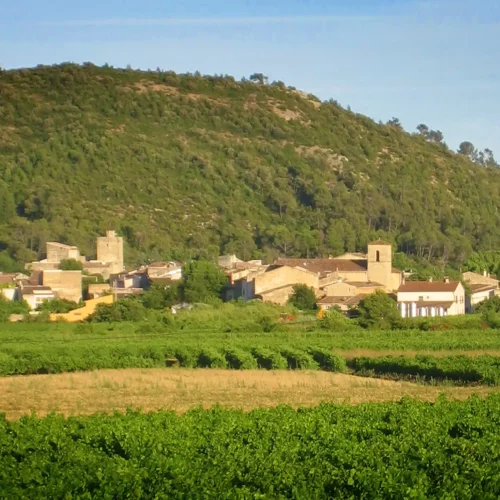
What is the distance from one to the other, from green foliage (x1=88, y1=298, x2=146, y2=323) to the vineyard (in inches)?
1587

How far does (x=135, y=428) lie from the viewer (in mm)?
19609

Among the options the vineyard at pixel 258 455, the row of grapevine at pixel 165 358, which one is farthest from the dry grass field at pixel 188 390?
the vineyard at pixel 258 455

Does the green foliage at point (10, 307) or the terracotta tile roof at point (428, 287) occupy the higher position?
the terracotta tile roof at point (428, 287)

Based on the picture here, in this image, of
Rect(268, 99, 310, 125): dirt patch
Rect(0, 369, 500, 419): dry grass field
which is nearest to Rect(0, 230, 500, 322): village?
Rect(0, 369, 500, 419): dry grass field

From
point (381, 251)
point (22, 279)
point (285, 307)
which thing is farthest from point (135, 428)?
point (22, 279)

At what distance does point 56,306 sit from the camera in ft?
225

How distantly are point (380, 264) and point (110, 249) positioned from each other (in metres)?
27.4

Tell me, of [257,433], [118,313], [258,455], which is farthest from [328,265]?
[258,455]

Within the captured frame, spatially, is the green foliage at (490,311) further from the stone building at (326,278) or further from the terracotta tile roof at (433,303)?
the stone building at (326,278)

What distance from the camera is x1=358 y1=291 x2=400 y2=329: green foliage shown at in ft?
192

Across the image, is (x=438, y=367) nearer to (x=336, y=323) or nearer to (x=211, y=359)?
(x=211, y=359)

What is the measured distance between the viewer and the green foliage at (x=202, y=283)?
233 ft

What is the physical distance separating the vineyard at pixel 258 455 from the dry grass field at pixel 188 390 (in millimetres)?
5982

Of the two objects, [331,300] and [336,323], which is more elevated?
[331,300]
